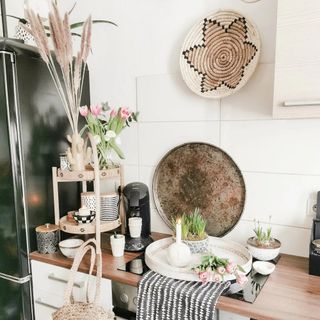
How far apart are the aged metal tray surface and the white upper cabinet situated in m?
0.47

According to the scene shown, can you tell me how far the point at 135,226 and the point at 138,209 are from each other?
9cm

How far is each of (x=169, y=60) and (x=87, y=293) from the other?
1.11 m

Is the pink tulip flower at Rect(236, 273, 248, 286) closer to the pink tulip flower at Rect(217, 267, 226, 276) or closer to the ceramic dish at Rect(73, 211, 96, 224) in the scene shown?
the pink tulip flower at Rect(217, 267, 226, 276)

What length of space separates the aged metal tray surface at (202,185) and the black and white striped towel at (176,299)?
1.50ft

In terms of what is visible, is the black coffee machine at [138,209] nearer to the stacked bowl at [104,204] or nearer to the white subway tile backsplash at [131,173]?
the stacked bowl at [104,204]

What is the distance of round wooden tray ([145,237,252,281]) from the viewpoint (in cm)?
115

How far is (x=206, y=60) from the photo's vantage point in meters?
1.45

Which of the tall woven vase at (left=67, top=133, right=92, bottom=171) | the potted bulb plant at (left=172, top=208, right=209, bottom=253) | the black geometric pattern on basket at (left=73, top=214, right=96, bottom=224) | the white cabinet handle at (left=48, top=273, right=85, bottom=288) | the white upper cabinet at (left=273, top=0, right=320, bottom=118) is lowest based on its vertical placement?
the white cabinet handle at (left=48, top=273, right=85, bottom=288)

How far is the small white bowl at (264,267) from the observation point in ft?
3.99

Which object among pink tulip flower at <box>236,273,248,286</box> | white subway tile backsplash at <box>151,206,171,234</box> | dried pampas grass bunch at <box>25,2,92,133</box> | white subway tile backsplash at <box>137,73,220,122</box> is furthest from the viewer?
white subway tile backsplash at <box>151,206,171,234</box>

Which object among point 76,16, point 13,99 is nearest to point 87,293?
point 13,99

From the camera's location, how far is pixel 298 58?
105cm

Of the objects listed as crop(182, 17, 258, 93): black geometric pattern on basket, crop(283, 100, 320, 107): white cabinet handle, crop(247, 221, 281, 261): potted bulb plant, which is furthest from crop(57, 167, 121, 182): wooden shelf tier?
crop(283, 100, 320, 107): white cabinet handle

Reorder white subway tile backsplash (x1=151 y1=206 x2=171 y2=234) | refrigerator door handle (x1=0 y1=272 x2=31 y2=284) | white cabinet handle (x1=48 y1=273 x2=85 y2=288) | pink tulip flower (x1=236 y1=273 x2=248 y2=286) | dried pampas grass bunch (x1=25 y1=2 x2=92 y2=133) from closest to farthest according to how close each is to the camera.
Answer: pink tulip flower (x1=236 y1=273 x2=248 y2=286) < dried pampas grass bunch (x1=25 y1=2 x2=92 y2=133) < white cabinet handle (x1=48 y1=273 x2=85 y2=288) < refrigerator door handle (x1=0 y1=272 x2=31 y2=284) < white subway tile backsplash (x1=151 y1=206 x2=171 y2=234)
